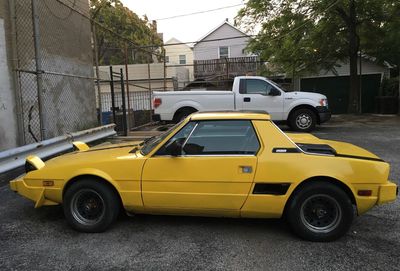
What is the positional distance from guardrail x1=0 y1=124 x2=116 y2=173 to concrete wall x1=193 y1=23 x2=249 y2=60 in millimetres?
25582

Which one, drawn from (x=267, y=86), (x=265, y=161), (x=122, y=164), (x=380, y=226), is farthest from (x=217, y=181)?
(x=267, y=86)

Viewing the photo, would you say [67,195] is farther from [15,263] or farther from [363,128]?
[363,128]

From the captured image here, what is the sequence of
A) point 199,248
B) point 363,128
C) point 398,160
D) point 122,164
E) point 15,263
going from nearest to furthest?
1. point 15,263
2. point 199,248
3. point 122,164
4. point 398,160
5. point 363,128

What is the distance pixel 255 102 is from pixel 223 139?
27.2ft

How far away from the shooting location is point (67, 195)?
423 cm

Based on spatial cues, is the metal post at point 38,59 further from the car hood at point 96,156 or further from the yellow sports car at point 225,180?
the yellow sports car at point 225,180

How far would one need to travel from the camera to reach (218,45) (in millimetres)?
33438

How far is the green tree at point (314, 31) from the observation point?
1744 cm

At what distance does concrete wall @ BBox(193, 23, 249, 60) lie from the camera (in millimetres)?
32875

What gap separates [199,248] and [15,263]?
5.84 feet

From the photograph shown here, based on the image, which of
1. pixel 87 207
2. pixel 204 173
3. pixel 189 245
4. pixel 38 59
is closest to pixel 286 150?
pixel 204 173

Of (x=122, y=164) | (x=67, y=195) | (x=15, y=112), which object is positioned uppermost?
(x=15, y=112)

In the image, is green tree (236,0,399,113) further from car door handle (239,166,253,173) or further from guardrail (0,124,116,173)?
car door handle (239,166,253,173)

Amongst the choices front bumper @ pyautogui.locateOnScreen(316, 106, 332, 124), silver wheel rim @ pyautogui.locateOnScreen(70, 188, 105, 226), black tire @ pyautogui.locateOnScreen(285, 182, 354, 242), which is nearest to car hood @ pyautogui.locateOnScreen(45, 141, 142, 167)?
silver wheel rim @ pyautogui.locateOnScreen(70, 188, 105, 226)
